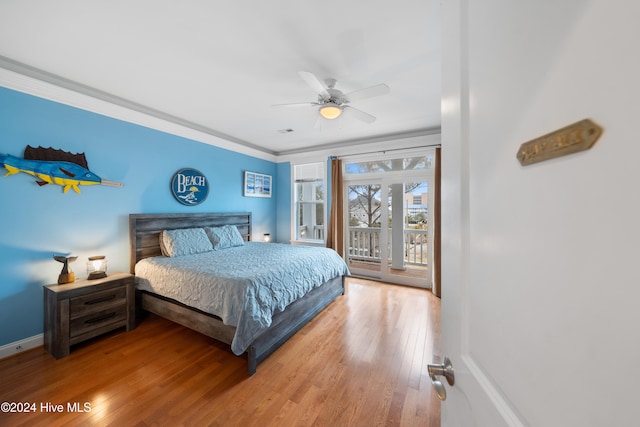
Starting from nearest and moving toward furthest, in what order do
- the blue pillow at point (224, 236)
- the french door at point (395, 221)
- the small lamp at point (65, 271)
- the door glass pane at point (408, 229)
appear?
the small lamp at point (65, 271), the blue pillow at point (224, 236), the french door at point (395, 221), the door glass pane at point (408, 229)

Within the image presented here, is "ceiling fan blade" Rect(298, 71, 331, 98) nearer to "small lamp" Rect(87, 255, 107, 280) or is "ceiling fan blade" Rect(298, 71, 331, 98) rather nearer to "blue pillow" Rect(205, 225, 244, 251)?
"blue pillow" Rect(205, 225, 244, 251)

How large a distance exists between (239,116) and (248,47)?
151 cm

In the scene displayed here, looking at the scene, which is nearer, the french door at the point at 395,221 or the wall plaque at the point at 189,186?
the wall plaque at the point at 189,186

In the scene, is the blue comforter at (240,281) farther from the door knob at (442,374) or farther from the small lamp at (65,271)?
the door knob at (442,374)

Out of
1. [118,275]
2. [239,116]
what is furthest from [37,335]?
[239,116]

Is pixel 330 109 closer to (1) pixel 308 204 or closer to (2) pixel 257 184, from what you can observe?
(2) pixel 257 184

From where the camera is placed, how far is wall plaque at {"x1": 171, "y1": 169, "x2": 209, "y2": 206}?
3493mm

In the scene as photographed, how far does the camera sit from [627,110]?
0.24 meters

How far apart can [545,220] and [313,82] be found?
206cm

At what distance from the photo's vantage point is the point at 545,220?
38cm

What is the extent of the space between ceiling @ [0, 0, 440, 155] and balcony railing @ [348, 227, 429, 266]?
238cm

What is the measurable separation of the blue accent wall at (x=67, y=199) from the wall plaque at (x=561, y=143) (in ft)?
12.0

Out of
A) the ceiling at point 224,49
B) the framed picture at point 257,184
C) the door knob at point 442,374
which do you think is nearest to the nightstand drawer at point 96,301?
the ceiling at point 224,49

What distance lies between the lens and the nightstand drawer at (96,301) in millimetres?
2227
